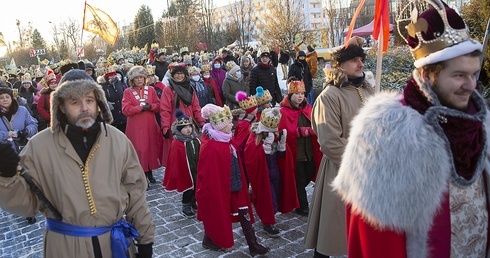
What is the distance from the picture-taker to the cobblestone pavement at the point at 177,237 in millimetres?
5082

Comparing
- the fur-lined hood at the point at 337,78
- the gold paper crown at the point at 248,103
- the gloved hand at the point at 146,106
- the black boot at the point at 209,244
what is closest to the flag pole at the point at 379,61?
the fur-lined hood at the point at 337,78

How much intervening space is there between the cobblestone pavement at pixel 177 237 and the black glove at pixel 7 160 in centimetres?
284

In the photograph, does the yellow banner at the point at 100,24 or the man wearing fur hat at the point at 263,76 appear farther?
the yellow banner at the point at 100,24

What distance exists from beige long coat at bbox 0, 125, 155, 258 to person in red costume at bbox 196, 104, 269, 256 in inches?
71.7

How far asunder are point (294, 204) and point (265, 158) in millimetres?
815

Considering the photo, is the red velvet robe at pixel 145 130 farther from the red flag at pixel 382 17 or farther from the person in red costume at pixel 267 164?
the red flag at pixel 382 17

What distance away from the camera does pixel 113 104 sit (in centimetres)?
891

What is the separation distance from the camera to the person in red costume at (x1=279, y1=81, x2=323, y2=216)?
5.82 metres

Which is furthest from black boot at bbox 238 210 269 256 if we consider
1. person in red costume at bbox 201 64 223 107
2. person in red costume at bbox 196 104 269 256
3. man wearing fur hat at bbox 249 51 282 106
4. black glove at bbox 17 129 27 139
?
person in red costume at bbox 201 64 223 107

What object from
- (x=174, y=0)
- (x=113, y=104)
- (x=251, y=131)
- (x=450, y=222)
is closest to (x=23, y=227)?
(x=113, y=104)

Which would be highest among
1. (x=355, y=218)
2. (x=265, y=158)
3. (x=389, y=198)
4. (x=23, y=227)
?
(x=389, y=198)

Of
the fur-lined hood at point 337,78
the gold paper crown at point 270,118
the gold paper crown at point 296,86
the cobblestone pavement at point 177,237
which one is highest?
the fur-lined hood at point 337,78

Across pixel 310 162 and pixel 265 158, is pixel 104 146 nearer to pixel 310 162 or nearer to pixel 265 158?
pixel 265 158

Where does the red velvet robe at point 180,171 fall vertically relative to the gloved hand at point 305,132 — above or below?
below
